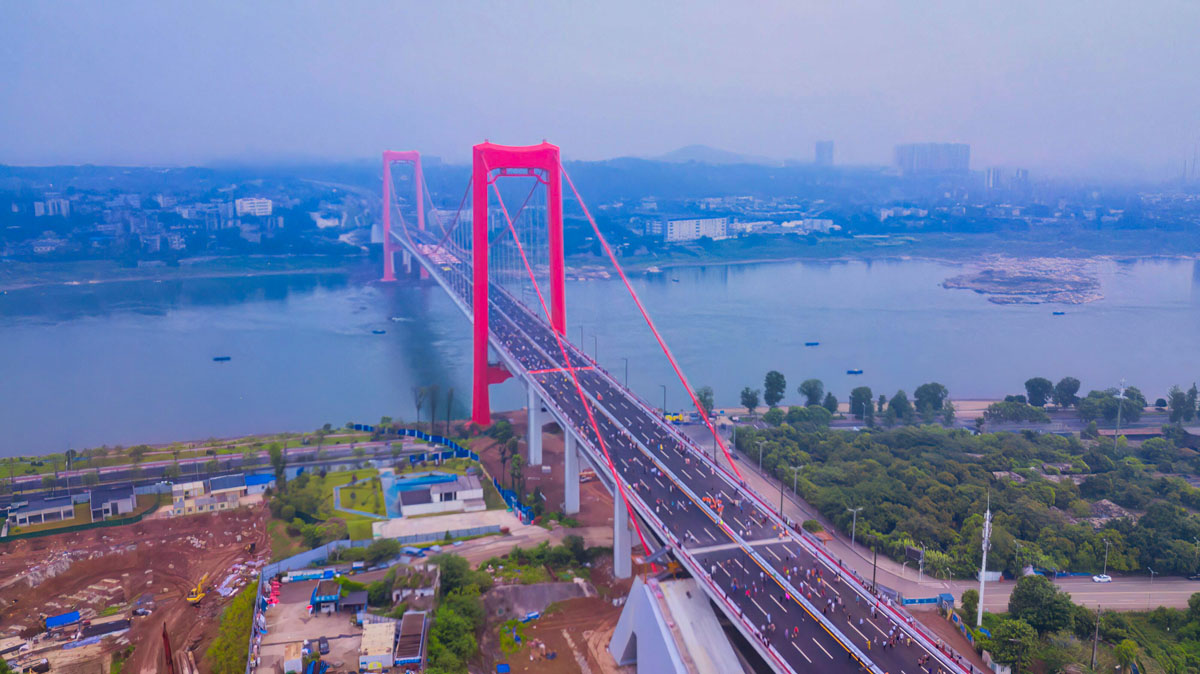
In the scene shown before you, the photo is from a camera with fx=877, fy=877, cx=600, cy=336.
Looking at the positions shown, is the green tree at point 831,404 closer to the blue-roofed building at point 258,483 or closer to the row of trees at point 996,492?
the row of trees at point 996,492

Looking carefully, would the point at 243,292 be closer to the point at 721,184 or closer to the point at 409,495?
the point at 409,495

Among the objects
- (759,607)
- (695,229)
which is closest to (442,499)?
(759,607)

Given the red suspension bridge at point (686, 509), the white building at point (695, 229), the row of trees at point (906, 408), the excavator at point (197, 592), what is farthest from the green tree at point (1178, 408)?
the white building at point (695, 229)

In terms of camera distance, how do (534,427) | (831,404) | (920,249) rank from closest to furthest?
(534,427) → (831,404) → (920,249)

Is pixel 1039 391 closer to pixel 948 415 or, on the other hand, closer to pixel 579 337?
pixel 948 415

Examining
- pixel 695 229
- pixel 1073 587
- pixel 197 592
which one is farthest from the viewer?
pixel 695 229

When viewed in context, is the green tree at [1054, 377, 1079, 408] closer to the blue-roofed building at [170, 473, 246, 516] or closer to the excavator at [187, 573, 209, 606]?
the blue-roofed building at [170, 473, 246, 516]
